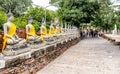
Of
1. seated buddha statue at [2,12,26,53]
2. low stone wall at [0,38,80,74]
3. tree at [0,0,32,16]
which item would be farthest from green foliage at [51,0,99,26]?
seated buddha statue at [2,12,26,53]

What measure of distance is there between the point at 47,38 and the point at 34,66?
3.28 m

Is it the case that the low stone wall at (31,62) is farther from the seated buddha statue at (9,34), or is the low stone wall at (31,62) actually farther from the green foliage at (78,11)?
the green foliage at (78,11)

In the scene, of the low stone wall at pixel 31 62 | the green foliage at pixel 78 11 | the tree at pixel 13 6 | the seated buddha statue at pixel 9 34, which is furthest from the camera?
the tree at pixel 13 6

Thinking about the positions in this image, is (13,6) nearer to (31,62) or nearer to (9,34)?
(31,62)

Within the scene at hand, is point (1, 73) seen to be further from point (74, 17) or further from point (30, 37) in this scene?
point (74, 17)

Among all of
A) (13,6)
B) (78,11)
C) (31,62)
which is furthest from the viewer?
(13,6)

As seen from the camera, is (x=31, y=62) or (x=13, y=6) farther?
(x=13, y=6)

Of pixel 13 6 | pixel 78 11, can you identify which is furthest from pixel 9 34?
pixel 13 6

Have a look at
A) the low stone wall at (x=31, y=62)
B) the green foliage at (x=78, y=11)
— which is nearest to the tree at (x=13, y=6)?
the green foliage at (x=78, y=11)

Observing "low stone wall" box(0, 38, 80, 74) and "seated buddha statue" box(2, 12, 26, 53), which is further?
"seated buddha statue" box(2, 12, 26, 53)

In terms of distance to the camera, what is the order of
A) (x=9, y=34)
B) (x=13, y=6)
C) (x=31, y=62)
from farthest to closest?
(x=13, y=6) → (x=31, y=62) → (x=9, y=34)

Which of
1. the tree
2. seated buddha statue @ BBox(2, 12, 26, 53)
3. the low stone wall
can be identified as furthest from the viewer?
the tree

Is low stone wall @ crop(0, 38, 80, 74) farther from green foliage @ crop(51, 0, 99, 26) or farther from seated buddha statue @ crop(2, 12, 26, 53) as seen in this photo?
green foliage @ crop(51, 0, 99, 26)

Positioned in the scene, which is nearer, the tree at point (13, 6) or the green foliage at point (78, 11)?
the green foliage at point (78, 11)
